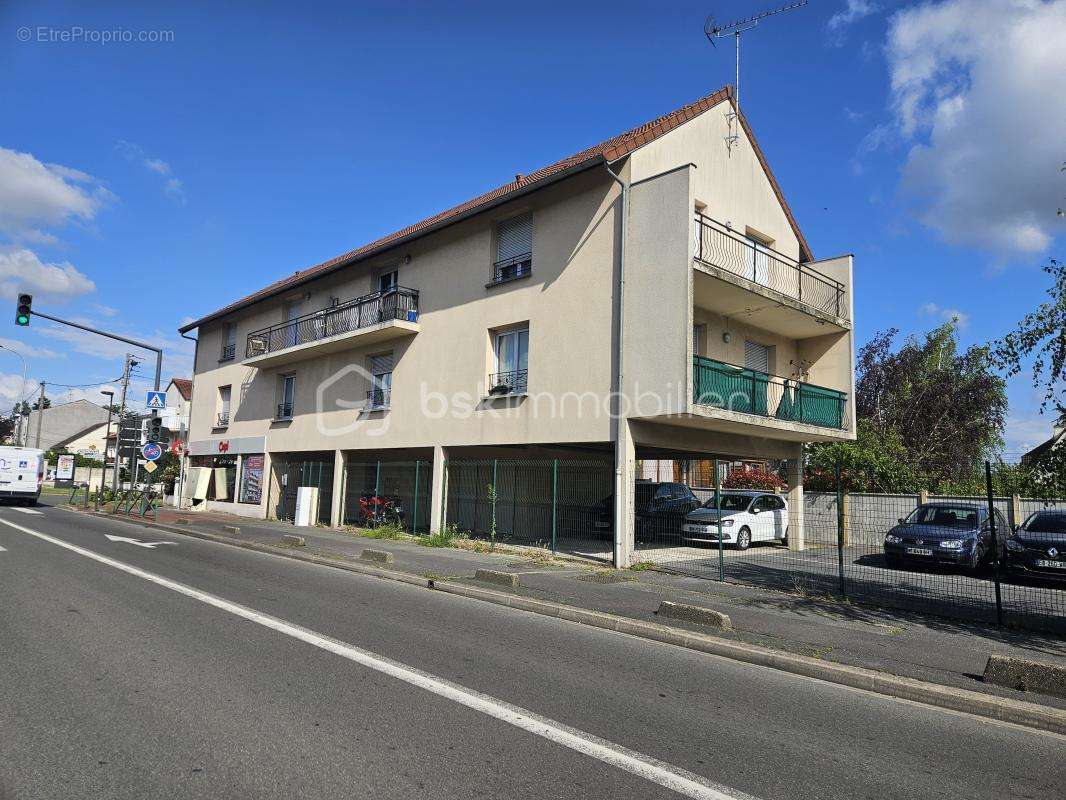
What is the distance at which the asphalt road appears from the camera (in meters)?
3.53

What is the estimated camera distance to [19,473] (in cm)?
2758

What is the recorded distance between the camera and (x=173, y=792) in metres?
3.26

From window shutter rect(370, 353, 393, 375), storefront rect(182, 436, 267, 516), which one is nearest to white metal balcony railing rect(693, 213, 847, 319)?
window shutter rect(370, 353, 393, 375)

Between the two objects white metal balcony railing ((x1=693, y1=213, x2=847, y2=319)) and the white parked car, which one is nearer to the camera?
white metal balcony railing ((x1=693, y1=213, x2=847, y2=319))

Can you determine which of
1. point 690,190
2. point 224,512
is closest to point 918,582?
point 690,190

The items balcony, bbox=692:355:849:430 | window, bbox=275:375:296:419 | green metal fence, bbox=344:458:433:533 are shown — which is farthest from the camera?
window, bbox=275:375:296:419

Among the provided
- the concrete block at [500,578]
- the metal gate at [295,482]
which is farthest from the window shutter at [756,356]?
the metal gate at [295,482]

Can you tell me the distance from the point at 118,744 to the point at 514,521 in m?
13.6

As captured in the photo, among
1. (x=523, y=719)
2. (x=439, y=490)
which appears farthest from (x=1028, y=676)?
(x=439, y=490)

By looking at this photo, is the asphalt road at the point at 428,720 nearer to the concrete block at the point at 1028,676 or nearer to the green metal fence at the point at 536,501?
the concrete block at the point at 1028,676

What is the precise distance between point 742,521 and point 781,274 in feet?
21.5

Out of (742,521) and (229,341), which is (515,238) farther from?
(229,341)

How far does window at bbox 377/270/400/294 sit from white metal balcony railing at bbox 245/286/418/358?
25 cm

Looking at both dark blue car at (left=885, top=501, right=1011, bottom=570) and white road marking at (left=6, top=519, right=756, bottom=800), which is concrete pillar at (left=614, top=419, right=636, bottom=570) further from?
white road marking at (left=6, top=519, right=756, bottom=800)
